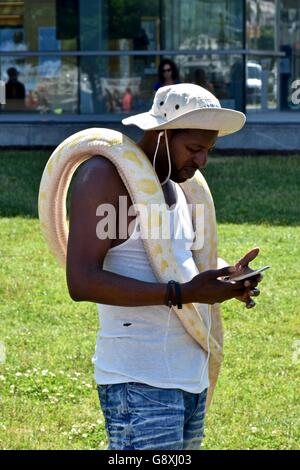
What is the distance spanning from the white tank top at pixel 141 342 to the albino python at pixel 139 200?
0.14 ft

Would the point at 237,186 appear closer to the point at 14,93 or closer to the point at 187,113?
the point at 14,93

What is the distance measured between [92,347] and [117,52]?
35.9 feet

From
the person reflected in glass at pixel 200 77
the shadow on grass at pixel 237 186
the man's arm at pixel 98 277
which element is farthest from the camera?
the person reflected in glass at pixel 200 77

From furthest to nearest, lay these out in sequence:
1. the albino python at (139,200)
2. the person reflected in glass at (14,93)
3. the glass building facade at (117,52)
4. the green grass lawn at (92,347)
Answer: the person reflected in glass at (14,93), the glass building facade at (117,52), the green grass lawn at (92,347), the albino python at (139,200)

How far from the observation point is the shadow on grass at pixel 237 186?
11812 millimetres

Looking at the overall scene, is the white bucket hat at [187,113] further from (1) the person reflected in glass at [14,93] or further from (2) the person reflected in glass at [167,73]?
(1) the person reflected in glass at [14,93]

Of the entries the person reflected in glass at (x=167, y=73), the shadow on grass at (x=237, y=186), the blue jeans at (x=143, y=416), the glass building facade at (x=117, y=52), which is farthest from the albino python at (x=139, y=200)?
the glass building facade at (x=117, y=52)

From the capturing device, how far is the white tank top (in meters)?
3.38

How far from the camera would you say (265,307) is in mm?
8188

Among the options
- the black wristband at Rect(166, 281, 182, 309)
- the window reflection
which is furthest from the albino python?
the window reflection

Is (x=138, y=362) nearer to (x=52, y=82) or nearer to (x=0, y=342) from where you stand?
(x=0, y=342)

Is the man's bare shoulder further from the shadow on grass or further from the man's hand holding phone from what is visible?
the shadow on grass

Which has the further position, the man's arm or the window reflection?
the window reflection

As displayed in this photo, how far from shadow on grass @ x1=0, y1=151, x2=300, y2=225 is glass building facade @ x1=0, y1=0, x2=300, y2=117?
5.74 feet
